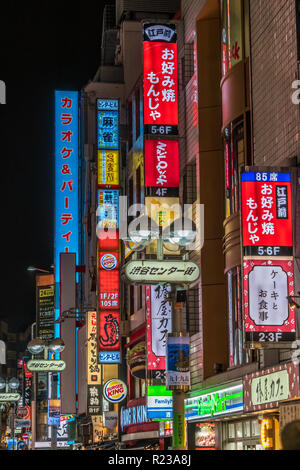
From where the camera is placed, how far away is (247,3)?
74.5 feet

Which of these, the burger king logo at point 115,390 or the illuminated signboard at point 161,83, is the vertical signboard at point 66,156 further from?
the illuminated signboard at point 161,83

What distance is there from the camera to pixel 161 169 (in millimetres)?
27047

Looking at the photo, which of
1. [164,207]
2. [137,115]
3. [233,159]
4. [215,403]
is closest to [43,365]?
[137,115]

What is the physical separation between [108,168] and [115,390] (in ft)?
33.8

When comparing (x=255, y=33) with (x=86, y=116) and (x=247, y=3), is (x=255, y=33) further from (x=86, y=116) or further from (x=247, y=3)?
(x=86, y=116)

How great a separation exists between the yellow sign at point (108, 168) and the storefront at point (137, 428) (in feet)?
33.3

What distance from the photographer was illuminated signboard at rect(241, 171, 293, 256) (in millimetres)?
16781

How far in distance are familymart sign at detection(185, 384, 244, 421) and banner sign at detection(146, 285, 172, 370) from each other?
189 centimetres

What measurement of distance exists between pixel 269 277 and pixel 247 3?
9285 millimetres

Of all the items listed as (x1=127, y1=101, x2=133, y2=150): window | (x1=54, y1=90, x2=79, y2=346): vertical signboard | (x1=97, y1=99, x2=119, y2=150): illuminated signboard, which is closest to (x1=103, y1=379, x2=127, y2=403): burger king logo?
(x1=97, y1=99, x2=119, y2=150): illuminated signboard

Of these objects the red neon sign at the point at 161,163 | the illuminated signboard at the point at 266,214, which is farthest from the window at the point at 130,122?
the illuminated signboard at the point at 266,214

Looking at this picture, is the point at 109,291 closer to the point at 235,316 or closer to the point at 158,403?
the point at 158,403

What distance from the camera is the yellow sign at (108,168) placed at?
1540 inches

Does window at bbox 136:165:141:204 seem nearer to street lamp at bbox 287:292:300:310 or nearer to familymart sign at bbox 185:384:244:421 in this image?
familymart sign at bbox 185:384:244:421
